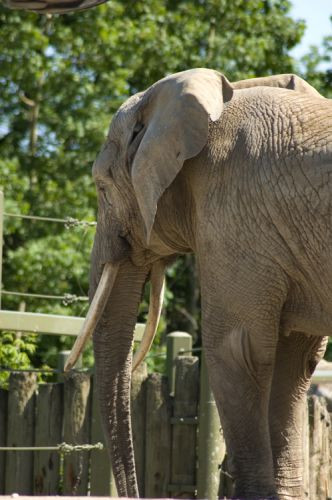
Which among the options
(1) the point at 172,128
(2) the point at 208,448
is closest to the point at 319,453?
(2) the point at 208,448

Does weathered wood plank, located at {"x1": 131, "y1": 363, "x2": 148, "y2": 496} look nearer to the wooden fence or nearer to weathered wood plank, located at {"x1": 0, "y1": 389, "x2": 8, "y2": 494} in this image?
the wooden fence

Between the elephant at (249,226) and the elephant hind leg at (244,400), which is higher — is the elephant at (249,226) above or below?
above

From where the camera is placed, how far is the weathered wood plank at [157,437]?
316 inches

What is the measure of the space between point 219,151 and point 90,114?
12.9 meters

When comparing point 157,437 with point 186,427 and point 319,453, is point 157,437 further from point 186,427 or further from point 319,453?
point 319,453

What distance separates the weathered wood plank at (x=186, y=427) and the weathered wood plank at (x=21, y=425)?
3.03ft

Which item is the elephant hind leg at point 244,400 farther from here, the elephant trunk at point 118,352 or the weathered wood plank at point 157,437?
the weathered wood plank at point 157,437

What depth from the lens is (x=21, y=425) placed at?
8.31 m

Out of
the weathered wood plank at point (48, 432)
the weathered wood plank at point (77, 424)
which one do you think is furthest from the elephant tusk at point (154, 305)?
the weathered wood plank at point (48, 432)

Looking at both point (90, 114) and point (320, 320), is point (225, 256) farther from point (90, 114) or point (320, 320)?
point (90, 114)

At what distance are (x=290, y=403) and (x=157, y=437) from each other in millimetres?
1353

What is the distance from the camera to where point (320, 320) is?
620 centimetres

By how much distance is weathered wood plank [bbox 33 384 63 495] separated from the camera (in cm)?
825

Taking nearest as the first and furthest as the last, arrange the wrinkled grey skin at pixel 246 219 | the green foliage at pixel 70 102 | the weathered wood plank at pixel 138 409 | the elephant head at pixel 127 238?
1. the wrinkled grey skin at pixel 246 219
2. the elephant head at pixel 127 238
3. the weathered wood plank at pixel 138 409
4. the green foliage at pixel 70 102
